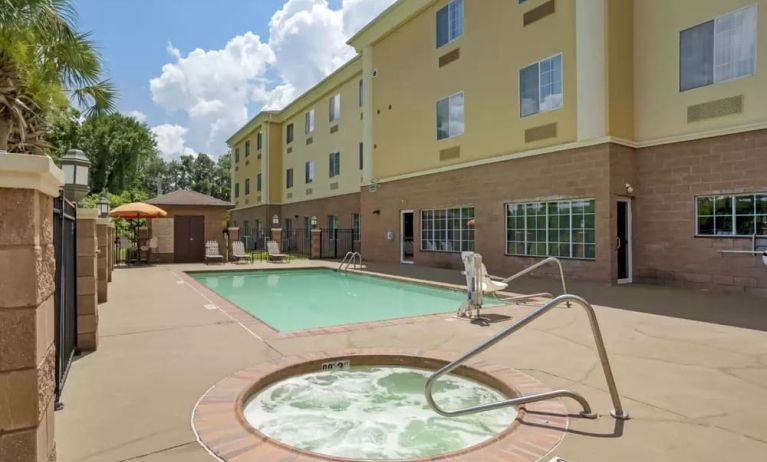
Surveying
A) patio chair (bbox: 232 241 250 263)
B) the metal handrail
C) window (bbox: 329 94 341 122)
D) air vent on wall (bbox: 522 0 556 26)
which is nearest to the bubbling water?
the metal handrail

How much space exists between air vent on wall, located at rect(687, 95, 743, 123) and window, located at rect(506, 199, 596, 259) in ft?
9.47

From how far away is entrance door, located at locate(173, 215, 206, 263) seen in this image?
19.7m

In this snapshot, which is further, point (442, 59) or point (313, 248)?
point (313, 248)

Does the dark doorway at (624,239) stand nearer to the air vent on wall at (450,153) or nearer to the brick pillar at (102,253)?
the air vent on wall at (450,153)

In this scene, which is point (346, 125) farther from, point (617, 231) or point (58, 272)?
point (58, 272)

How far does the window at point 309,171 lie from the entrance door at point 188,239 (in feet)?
31.2

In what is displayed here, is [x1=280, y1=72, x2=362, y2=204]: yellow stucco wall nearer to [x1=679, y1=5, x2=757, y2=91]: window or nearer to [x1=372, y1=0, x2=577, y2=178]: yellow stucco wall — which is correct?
[x1=372, y1=0, x2=577, y2=178]: yellow stucco wall

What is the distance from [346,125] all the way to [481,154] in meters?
11.5

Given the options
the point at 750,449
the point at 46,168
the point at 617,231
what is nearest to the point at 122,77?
the point at 46,168

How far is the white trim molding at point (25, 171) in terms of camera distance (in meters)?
1.87

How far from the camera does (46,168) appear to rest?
6.51 feet

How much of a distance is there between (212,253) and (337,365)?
51.9 ft

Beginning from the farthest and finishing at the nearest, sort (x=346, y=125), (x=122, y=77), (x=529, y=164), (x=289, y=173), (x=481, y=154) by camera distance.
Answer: (x=289, y=173), (x=346, y=125), (x=481, y=154), (x=529, y=164), (x=122, y=77)

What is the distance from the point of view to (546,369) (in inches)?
174
